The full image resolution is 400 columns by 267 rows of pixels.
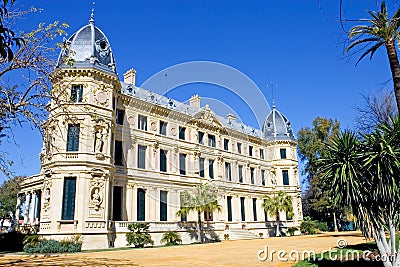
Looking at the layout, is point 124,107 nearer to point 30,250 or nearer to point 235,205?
point 30,250

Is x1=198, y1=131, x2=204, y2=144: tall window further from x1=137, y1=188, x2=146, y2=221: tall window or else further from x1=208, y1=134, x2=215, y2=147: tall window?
x1=137, y1=188, x2=146, y2=221: tall window

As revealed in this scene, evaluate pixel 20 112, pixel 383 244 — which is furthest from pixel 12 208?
pixel 383 244

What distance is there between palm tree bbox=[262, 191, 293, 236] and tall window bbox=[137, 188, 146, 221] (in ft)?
57.9

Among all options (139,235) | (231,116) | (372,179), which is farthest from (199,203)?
(372,179)

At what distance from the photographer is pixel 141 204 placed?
29.3 m

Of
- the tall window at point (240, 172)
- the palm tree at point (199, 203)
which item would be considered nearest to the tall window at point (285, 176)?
the tall window at point (240, 172)

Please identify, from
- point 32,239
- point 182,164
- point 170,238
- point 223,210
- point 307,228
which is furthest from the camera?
point 307,228

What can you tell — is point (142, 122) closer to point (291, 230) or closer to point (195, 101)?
point (195, 101)

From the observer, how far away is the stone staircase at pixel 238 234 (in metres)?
35.2

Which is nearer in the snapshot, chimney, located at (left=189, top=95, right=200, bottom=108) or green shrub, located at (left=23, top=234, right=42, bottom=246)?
green shrub, located at (left=23, top=234, right=42, bottom=246)

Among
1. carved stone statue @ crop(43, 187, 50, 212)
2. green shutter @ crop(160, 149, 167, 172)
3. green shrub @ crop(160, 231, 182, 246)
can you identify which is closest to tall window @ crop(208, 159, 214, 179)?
green shutter @ crop(160, 149, 167, 172)

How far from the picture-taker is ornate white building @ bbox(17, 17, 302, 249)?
23.5 m

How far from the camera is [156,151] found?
31.8m

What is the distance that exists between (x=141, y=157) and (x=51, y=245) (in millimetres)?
11524
